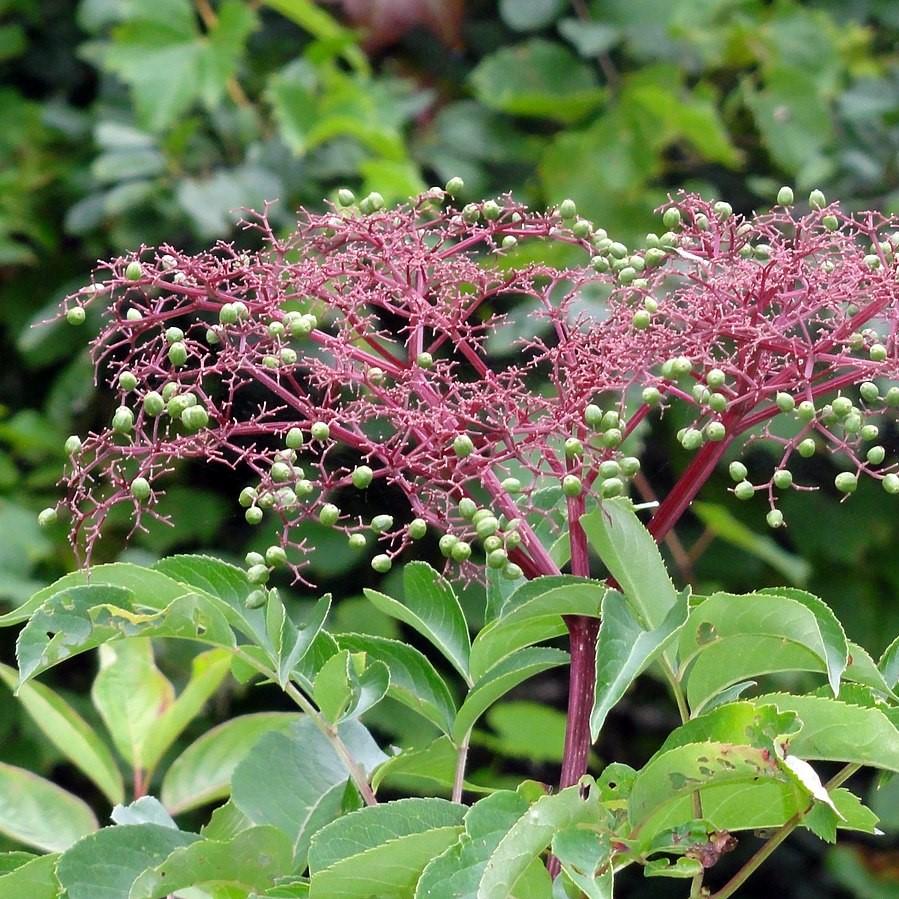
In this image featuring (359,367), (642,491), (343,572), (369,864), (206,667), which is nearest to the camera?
(369,864)

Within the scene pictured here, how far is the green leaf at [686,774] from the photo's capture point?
0.61 m

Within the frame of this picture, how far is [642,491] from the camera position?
6.87ft

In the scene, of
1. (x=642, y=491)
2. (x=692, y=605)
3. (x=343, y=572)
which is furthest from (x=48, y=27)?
(x=692, y=605)

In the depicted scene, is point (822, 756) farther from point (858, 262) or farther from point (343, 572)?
point (343, 572)

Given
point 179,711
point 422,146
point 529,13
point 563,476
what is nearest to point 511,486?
point 563,476

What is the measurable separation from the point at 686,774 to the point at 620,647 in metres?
0.07

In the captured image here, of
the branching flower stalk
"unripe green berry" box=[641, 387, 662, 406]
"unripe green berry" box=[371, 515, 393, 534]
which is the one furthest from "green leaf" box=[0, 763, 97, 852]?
"unripe green berry" box=[641, 387, 662, 406]

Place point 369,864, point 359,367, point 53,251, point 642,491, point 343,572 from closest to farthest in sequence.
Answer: point 369,864
point 359,367
point 642,491
point 343,572
point 53,251

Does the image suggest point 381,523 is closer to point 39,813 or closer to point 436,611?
point 436,611

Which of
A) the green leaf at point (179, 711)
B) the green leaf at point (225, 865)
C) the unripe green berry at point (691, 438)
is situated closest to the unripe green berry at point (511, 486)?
the unripe green berry at point (691, 438)

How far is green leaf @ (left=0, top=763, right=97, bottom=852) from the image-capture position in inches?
39.1

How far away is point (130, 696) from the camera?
108 cm

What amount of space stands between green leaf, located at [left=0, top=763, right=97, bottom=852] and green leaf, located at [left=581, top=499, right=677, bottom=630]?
1.74 ft

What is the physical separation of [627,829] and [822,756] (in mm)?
101
